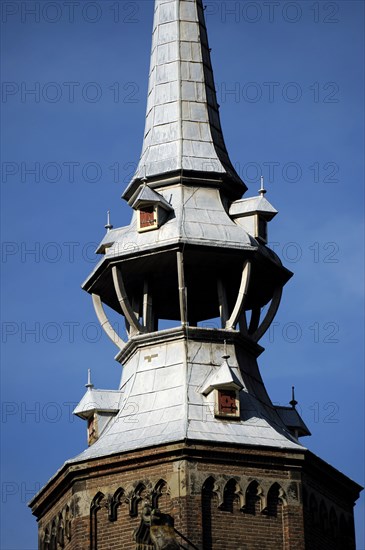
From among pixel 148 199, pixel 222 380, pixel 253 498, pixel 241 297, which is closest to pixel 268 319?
pixel 241 297

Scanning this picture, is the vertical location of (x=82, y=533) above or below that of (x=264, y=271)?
below

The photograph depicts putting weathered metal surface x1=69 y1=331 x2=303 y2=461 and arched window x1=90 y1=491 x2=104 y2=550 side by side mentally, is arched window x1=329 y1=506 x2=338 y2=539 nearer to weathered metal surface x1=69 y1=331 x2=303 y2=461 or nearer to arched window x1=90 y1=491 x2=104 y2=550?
weathered metal surface x1=69 y1=331 x2=303 y2=461

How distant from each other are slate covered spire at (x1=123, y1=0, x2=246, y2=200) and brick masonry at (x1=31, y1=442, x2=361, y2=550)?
35.1ft

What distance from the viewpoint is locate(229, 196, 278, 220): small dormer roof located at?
284 feet

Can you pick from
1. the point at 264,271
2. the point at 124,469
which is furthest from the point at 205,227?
the point at 124,469

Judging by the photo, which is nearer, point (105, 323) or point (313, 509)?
point (313, 509)

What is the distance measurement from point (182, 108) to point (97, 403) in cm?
1051

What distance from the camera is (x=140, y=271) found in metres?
85.9

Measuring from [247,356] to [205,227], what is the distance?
13.5 feet

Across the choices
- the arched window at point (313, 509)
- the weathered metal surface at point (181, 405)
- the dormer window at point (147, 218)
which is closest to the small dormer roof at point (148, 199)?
the dormer window at point (147, 218)

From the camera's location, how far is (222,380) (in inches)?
3250

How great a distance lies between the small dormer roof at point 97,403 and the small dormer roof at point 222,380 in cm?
317

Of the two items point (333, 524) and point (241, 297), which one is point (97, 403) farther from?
point (333, 524)

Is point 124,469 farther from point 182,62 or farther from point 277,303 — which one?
point 182,62
